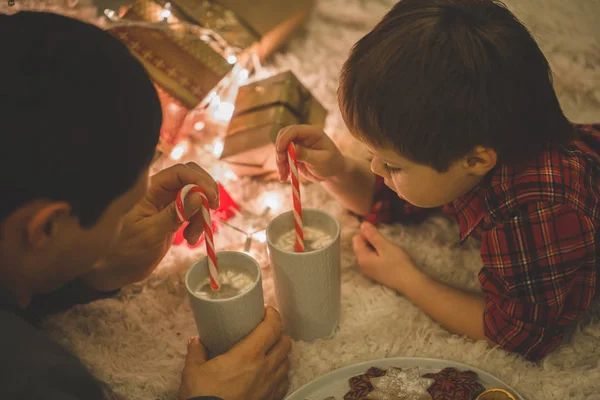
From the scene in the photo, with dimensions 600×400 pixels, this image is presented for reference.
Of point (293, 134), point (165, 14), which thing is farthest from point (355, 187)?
point (165, 14)

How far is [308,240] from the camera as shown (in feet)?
3.15

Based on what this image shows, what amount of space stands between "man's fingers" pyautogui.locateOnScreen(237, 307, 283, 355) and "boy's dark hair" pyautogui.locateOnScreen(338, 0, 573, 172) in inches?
12.1

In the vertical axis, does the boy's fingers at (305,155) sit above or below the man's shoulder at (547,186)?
below

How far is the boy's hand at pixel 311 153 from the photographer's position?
41.2 inches

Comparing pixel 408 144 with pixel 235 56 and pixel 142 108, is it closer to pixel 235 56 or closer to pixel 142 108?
pixel 142 108

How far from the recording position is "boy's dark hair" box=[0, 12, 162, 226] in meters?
0.62

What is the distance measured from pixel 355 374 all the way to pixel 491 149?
0.39m

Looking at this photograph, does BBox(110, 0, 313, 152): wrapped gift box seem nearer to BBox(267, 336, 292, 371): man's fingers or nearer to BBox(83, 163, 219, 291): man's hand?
BBox(83, 163, 219, 291): man's hand

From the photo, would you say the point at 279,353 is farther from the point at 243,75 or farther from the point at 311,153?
the point at 243,75

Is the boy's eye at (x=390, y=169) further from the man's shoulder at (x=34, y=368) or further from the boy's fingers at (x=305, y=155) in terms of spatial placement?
the man's shoulder at (x=34, y=368)

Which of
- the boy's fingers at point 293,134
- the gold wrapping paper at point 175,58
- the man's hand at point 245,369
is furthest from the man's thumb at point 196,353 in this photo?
the gold wrapping paper at point 175,58

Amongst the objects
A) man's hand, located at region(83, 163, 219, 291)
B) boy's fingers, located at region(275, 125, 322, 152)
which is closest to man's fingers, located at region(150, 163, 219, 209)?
man's hand, located at region(83, 163, 219, 291)

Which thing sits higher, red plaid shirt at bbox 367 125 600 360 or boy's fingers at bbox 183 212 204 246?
red plaid shirt at bbox 367 125 600 360

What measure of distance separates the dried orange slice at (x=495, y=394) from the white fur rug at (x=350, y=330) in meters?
0.06
